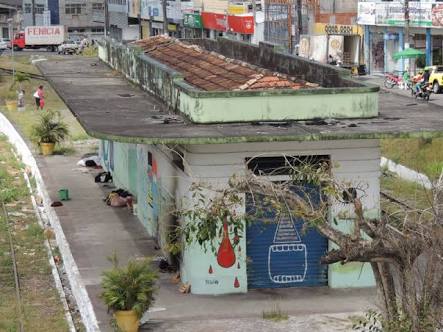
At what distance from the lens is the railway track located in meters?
17.6

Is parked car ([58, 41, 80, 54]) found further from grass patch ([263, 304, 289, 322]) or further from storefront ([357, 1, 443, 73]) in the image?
grass patch ([263, 304, 289, 322])

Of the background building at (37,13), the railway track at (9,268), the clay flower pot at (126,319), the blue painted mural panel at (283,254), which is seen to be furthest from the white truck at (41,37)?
the clay flower pot at (126,319)

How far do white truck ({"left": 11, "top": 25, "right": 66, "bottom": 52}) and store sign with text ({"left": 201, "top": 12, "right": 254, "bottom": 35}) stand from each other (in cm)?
1725

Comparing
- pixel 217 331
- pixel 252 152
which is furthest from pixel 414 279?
pixel 252 152

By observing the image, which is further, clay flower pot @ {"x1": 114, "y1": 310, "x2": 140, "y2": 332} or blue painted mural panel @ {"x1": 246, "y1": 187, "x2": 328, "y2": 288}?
blue painted mural panel @ {"x1": 246, "y1": 187, "x2": 328, "y2": 288}

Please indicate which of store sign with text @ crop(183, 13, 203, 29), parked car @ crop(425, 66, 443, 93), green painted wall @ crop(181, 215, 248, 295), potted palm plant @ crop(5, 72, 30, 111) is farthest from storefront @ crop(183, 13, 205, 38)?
green painted wall @ crop(181, 215, 248, 295)

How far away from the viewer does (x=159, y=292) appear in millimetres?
17078

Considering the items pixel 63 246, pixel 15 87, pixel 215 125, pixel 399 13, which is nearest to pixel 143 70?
pixel 63 246

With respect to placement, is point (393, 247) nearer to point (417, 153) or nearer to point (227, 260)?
point (227, 260)

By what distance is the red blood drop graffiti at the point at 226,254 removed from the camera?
1681 cm

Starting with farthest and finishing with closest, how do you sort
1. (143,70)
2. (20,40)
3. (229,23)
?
(20,40)
(229,23)
(143,70)

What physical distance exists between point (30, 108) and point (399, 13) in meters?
20.5

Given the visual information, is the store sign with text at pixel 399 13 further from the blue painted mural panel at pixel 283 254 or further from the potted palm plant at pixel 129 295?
the potted palm plant at pixel 129 295

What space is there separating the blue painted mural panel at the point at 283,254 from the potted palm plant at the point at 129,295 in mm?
2644
